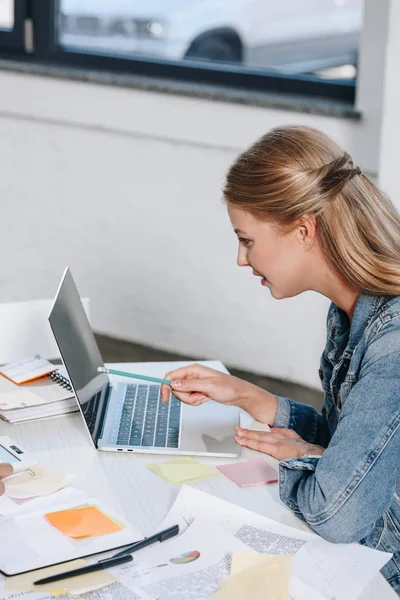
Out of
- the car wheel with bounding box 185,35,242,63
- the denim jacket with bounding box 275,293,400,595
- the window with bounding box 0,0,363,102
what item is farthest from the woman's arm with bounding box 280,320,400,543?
the car wheel with bounding box 185,35,242,63

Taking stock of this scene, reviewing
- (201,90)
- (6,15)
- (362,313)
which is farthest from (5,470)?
(6,15)

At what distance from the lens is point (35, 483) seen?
138 cm

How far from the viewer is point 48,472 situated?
1422mm

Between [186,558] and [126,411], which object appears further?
[126,411]

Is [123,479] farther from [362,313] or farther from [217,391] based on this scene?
[362,313]

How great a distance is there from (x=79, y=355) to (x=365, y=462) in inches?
22.5

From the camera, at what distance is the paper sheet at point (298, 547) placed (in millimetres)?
1162

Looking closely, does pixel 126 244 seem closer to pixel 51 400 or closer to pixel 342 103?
pixel 342 103

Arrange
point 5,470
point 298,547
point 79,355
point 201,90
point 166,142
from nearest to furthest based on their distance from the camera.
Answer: point 298,547
point 5,470
point 79,355
point 201,90
point 166,142

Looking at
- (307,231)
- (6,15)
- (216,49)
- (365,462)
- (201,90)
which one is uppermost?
(6,15)

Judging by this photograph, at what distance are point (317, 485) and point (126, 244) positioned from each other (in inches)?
93.5

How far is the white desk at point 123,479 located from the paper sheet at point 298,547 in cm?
2

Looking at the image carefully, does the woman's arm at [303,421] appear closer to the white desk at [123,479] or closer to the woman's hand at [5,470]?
the white desk at [123,479]

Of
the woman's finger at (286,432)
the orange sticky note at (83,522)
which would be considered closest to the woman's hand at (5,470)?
the orange sticky note at (83,522)
